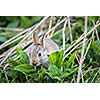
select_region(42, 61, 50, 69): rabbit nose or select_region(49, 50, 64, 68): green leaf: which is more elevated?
select_region(49, 50, 64, 68): green leaf

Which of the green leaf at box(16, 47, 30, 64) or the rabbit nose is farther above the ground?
the green leaf at box(16, 47, 30, 64)

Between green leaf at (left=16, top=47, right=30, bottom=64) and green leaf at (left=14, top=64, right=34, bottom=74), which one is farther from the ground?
green leaf at (left=16, top=47, right=30, bottom=64)

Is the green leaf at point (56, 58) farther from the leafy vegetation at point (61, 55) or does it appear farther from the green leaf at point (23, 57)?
the green leaf at point (23, 57)

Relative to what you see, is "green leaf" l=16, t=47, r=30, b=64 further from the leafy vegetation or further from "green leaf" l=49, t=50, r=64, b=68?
"green leaf" l=49, t=50, r=64, b=68

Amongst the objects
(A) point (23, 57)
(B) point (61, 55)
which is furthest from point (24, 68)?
(B) point (61, 55)

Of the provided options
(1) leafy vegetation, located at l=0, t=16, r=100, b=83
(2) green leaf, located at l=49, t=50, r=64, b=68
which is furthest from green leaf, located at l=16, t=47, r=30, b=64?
(2) green leaf, located at l=49, t=50, r=64, b=68
